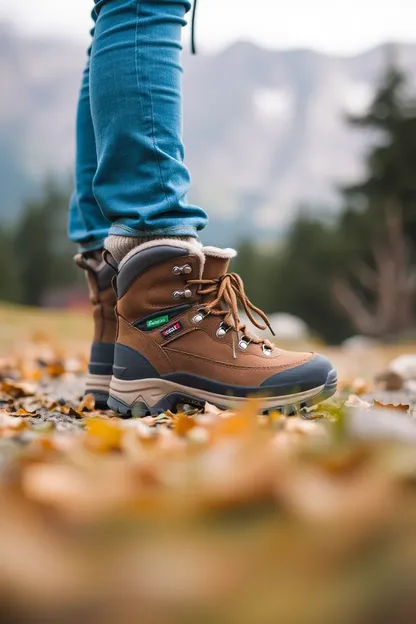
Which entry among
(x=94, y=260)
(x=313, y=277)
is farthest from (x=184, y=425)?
(x=313, y=277)

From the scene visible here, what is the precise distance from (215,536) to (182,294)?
1.13 meters

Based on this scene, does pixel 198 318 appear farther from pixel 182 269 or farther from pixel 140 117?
pixel 140 117

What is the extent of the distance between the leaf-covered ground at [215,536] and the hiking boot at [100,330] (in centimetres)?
112

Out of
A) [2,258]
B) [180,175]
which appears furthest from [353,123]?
[180,175]

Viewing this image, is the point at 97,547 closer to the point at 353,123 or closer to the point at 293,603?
the point at 293,603

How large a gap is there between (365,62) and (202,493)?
6551 cm

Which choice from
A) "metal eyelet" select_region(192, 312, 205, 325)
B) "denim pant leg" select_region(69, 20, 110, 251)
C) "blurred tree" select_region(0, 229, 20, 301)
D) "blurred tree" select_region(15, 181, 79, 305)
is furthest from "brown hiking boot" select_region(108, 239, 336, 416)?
"blurred tree" select_region(15, 181, 79, 305)

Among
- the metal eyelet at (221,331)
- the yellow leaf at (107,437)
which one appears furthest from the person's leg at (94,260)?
the yellow leaf at (107,437)

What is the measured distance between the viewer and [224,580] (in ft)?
1.79

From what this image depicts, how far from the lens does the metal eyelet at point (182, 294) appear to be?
5.60 feet

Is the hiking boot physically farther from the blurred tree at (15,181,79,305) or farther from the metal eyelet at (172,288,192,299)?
the blurred tree at (15,181,79,305)

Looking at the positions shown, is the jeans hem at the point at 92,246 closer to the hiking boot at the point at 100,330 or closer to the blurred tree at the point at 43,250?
the hiking boot at the point at 100,330

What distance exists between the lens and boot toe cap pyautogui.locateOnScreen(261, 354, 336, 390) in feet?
5.60

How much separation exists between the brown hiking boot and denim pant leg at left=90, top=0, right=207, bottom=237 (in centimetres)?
8
